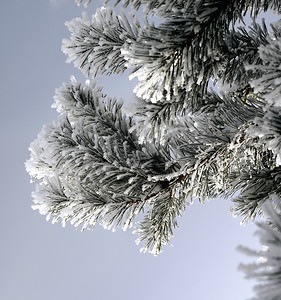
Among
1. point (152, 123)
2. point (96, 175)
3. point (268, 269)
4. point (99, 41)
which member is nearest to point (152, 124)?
point (152, 123)

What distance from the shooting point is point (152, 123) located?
2.60 meters

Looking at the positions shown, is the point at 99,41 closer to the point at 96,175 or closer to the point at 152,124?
the point at 152,124

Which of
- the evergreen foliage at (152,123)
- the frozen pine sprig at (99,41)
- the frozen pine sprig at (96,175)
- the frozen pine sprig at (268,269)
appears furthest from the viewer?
the frozen pine sprig at (99,41)

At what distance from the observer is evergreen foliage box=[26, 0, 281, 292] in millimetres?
2092

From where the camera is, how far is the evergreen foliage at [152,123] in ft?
6.86

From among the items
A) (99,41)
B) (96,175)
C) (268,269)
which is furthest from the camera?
(99,41)

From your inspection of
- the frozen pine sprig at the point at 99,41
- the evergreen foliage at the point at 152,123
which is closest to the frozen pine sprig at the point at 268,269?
the evergreen foliage at the point at 152,123

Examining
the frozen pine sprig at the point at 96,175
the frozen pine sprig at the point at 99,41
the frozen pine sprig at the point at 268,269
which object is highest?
the frozen pine sprig at the point at 99,41

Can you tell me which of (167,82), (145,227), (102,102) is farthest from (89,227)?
(167,82)

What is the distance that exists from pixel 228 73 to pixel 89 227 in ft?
6.14

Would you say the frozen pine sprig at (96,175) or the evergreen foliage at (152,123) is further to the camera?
the frozen pine sprig at (96,175)

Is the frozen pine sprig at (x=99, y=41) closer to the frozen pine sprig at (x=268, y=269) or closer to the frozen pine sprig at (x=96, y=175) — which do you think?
the frozen pine sprig at (x=96, y=175)

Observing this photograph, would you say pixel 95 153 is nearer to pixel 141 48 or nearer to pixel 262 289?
pixel 141 48

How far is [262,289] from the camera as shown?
90cm
